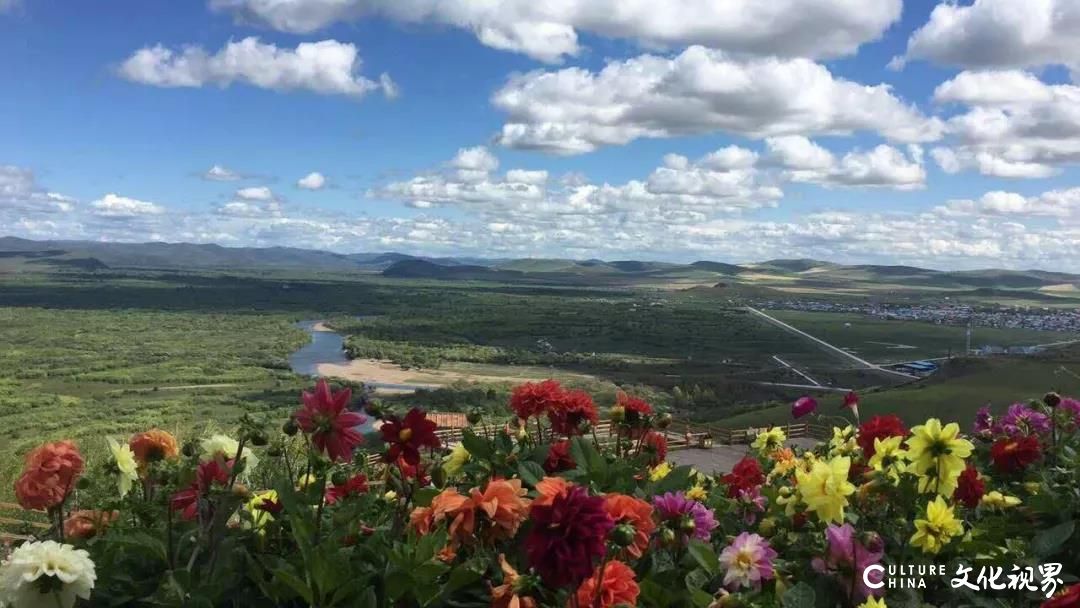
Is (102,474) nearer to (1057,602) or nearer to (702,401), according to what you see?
(1057,602)

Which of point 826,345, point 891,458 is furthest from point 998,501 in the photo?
point 826,345

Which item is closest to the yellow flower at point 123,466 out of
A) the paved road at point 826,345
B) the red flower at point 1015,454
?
the red flower at point 1015,454

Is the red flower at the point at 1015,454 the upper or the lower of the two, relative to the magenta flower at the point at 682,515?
lower

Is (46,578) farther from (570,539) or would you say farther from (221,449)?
(570,539)

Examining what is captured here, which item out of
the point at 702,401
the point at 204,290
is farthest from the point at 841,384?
the point at 204,290

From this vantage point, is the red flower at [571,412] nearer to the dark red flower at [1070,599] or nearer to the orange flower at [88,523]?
the orange flower at [88,523]

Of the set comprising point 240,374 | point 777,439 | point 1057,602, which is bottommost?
point 240,374
